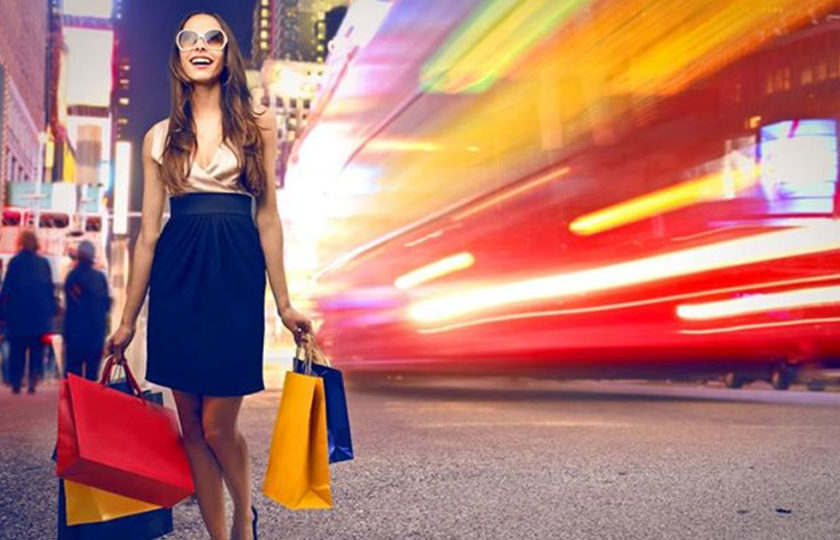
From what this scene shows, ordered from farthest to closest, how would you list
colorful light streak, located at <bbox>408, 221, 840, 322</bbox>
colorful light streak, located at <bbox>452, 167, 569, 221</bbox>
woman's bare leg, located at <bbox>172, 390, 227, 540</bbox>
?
colorful light streak, located at <bbox>408, 221, 840, 322</bbox> → colorful light streak, located at <bbox>452, 167, 569, 221</bbox> → woman's bare leg, located at <bbox>172, 390, 227, 540</bbox>

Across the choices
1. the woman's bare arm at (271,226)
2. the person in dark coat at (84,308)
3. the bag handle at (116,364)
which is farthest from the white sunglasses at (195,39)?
the person in dark coat at (84,308)

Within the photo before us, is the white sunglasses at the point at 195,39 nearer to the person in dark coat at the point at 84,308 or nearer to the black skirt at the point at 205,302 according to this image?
the black skirt at the point at 205,302

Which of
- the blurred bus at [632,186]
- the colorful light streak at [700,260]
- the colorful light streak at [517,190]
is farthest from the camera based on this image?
the colorful light streak at [700,260]

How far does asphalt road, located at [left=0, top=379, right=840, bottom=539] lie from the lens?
4.37m

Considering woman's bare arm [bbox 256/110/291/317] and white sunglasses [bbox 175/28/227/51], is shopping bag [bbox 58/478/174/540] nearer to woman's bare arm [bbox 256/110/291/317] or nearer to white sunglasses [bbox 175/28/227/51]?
woman's bare arm [bbox 256/110/291/317]

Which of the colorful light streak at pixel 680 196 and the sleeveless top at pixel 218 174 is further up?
the colorful light streak at pixel 680 196

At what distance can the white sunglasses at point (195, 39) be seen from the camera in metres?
3.04

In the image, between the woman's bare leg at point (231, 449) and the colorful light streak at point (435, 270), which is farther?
the colorful light streak at point (435, 270)

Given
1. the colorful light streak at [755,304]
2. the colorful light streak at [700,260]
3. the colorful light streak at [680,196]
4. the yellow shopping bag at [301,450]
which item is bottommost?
the yellow shopping bag at [301,450]

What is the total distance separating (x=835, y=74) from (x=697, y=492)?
4.94m

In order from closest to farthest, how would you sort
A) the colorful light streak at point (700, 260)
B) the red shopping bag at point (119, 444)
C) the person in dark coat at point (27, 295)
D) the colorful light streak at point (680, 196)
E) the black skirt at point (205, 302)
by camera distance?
the red shopping bag at point (119, 444)
the black skirt at point (205, 302)
the colorful light streak at point (680, 196)
the colorful light streak at point (700, 260)
the person in dark coat at point (27, 295)

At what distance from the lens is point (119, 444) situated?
2912mm

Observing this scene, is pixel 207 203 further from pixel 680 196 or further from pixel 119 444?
pixel 680 196

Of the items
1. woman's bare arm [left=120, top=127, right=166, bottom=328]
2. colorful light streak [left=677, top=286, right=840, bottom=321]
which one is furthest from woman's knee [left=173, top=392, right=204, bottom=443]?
colorful light streak [left=677, top=286, right=840, bottom=321]
